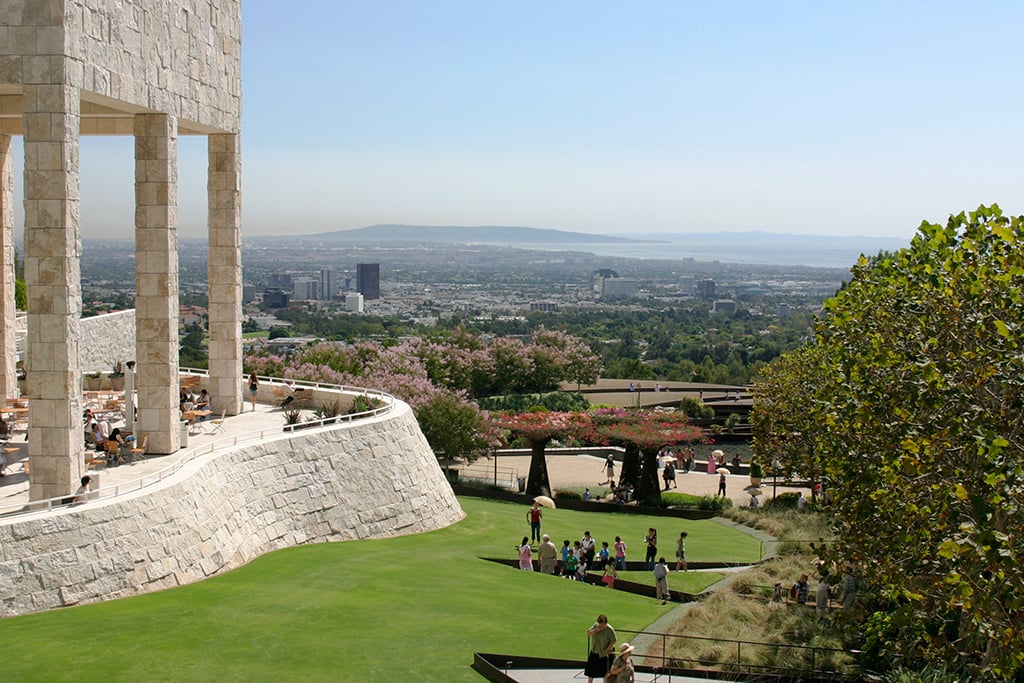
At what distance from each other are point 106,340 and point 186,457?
85.9ft

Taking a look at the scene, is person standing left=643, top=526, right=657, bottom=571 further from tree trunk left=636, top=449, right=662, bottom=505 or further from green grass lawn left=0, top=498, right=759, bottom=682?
tree trunk left=636, top=449, right=662, bottom=505

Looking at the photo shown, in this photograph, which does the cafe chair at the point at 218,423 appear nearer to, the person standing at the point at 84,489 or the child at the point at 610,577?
the person standing at the point at 84,489

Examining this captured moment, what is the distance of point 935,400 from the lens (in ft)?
59.8

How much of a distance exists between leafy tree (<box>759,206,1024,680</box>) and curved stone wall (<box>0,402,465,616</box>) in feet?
40.2

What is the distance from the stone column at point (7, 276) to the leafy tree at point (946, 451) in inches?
909

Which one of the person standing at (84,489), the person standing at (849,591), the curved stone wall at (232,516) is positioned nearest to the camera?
the curved stone wall at (232,516)

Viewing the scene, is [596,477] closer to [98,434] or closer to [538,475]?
[538,475]

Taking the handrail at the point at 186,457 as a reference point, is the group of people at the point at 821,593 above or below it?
below

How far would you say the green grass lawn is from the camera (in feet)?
58.6

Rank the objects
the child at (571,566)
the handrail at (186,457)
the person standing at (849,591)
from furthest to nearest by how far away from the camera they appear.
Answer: the child at (571,566)
the person standing at (849,591)
the handrail at (186,457)

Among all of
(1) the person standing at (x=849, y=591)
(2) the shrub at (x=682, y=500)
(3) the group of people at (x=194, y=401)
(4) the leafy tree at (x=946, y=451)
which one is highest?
(4) the leafy tree at (x=946, y=451)

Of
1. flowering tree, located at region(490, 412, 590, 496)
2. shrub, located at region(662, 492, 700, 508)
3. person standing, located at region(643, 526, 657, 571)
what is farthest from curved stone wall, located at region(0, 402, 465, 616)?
shrub, located at region(662, 492, 700, 508)

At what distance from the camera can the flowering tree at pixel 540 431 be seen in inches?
1687

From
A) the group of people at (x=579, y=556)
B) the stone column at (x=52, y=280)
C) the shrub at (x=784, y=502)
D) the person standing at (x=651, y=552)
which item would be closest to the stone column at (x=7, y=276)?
the stone column at (x=52, y=280)
